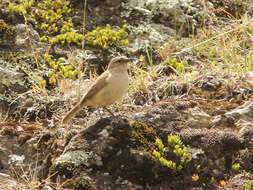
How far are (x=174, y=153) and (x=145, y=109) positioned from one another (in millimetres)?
870

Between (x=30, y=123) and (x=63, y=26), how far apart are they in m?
2.26

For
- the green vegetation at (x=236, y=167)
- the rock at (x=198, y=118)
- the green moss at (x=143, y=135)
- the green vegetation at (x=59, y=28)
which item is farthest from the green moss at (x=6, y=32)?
the green vegetation at (x=236, y=167)

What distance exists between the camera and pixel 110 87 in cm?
505

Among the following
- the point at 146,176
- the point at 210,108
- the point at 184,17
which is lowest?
the point at 146,176

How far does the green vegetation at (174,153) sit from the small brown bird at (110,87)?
88 cm

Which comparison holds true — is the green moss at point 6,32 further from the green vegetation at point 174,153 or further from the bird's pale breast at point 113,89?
the green vegetation at point 174,153

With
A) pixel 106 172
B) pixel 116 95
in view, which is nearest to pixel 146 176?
pixel 106 172

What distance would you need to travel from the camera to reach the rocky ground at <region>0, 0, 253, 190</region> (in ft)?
14.0

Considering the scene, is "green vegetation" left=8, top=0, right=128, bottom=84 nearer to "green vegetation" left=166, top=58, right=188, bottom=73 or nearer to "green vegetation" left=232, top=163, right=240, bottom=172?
"green vegetation" left=166, top=58, right=188, bottom=73

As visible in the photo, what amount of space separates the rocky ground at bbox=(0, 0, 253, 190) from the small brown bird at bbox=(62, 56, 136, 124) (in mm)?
305

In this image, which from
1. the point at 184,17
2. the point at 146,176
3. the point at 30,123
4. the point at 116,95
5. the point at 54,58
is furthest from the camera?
the point at 184,17

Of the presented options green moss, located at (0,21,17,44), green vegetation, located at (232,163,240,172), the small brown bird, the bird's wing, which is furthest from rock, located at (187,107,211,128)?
green moss, located at (0,21,17,44)

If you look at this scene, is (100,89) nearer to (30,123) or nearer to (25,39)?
(30,123)

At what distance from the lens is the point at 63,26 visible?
7445mm
